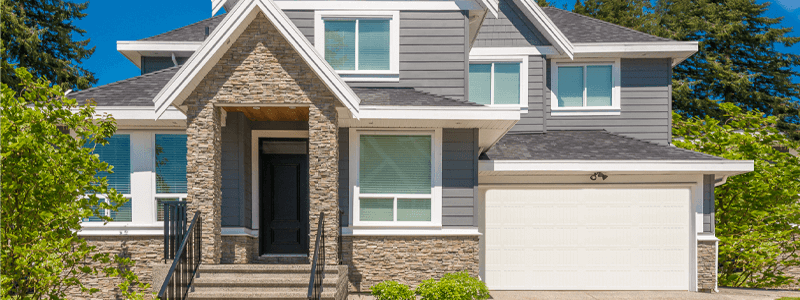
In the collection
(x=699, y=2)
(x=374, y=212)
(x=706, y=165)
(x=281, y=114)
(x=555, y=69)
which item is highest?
(x=699, y=2)

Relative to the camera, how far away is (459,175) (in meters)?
9.88

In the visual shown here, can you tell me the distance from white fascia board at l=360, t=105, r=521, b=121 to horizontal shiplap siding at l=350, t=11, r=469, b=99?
1.52m

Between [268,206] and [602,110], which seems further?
[602,110]

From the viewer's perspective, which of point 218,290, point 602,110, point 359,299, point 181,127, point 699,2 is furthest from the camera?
point 699,2

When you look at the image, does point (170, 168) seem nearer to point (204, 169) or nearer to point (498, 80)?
point (204, 169)

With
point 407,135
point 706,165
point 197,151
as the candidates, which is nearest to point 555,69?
point 706,165

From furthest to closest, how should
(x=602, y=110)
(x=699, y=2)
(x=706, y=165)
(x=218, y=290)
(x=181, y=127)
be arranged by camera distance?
(x=699, y=2), (x=602, y=110), (x=706, y=165), (x=181, y=127), (x=218, y=290)

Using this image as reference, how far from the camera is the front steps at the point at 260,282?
7938mm

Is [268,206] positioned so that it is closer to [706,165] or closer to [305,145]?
[305,145]

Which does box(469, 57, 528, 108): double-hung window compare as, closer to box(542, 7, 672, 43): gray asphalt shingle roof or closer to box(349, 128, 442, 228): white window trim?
box(542, 7, 672, 43): gray asphalt shingle roof

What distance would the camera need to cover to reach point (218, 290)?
806 centimetres

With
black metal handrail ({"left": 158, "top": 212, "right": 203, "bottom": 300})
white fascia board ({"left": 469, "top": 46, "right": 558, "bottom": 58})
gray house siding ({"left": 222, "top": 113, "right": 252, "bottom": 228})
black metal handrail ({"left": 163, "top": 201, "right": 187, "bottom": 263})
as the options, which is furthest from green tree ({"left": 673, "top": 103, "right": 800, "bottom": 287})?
black metal handrail ({"left": 163, "top": 201, "right": 187, "bottom": 263})

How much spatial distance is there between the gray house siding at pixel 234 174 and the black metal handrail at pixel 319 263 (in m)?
1.89

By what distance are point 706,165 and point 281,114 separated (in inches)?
287
